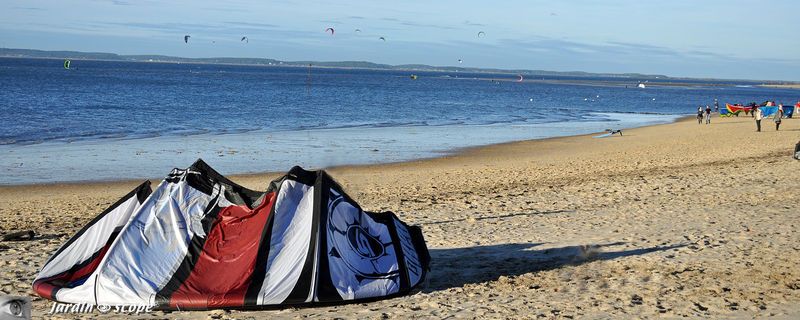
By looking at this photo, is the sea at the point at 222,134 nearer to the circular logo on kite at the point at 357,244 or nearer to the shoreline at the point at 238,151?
the shoreline at the point at 238,151

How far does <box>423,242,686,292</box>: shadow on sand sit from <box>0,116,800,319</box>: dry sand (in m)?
0.02

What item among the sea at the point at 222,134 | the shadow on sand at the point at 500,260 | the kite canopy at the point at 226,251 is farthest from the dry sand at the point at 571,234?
the sea at the point at 222,134

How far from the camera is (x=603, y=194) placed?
42.0ft

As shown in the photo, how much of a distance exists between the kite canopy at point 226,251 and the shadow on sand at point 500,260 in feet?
2.12

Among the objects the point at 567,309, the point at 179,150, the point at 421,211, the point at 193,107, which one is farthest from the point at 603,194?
the point at 193,107

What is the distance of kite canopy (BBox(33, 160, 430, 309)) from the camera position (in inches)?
243

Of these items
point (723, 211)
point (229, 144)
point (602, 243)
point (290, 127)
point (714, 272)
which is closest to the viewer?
point (714, 272)

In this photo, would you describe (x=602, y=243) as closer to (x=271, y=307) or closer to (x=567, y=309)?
(x=567, y=309)

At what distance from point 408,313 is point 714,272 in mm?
3561

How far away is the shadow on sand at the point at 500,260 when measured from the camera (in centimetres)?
745

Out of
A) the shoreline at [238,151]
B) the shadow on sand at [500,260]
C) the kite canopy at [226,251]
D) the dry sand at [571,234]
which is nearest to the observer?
the kite canopy at [226,251]

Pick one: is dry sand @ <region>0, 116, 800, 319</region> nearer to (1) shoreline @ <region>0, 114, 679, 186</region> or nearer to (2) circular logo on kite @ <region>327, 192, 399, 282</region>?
(2) circular logo on kite @ <region>327, 192, 399, 282</region>

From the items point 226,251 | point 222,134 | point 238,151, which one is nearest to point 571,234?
point 226,251

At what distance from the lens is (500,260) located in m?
8.16
